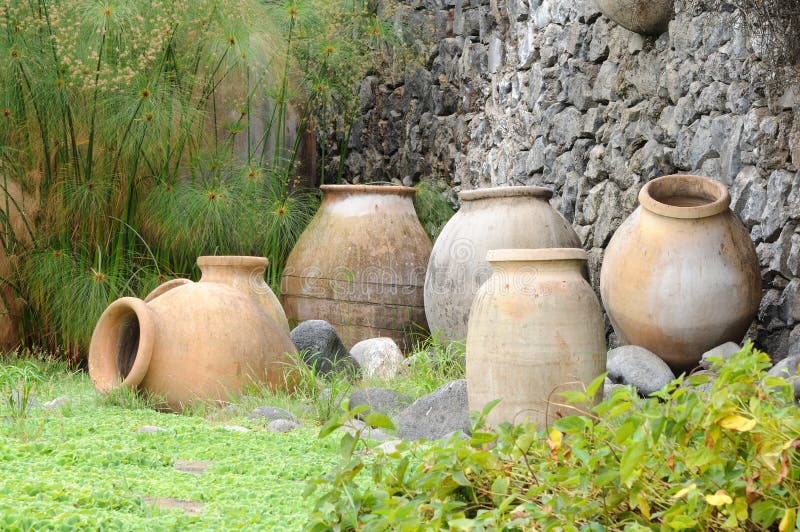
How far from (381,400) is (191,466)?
1066 mm

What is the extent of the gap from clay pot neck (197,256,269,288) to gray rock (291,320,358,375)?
1.21 ft

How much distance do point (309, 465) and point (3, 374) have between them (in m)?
1.77

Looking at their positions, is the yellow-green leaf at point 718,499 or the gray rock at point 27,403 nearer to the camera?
the yellow-green leaf at point 718,499

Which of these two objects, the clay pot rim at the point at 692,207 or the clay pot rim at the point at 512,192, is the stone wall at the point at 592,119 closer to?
the clay pot rim at the point at 692,207

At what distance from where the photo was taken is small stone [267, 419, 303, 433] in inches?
124

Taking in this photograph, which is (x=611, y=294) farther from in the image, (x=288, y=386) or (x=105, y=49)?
(x=105, y=49)

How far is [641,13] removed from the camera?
4.36 m

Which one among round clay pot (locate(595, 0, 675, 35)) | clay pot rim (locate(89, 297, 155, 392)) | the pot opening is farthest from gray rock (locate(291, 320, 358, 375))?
round clay pot (locate(595, 0, 675, 35))

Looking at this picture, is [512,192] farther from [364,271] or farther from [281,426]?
[281,426]

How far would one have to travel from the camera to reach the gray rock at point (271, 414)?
10.9 ft

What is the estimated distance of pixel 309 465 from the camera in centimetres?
257

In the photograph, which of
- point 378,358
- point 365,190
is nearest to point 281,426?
point 378,358

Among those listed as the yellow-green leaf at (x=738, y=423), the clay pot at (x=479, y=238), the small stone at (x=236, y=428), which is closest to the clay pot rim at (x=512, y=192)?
the clay pot at (x=479, y=238)

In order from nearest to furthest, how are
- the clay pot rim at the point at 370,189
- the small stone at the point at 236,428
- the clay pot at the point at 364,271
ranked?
the small stone at the point at 236,428 < the clay pot at the point at 364,271 < the clay pot rim at the point at 370,189
